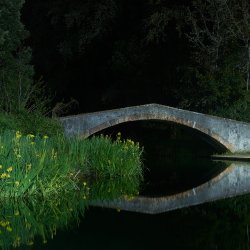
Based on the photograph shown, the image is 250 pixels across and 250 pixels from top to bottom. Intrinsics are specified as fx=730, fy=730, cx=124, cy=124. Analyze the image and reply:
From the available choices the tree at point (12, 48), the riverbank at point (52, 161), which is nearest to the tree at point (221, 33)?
the tree at point (12, 48)

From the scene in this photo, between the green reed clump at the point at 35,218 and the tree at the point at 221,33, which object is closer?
the green reed clump at the point at 35,218

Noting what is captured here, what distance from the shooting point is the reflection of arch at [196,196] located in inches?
530

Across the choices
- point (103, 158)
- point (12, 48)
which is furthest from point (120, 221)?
point (12, 48)

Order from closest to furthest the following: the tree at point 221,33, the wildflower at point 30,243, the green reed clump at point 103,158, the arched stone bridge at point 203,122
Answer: the wildflower at point 30,243 → the green reed clump at point 103,158 → the arched stone bridge at point 203,122 → the tree at point 221,33

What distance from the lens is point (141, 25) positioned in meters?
28.8

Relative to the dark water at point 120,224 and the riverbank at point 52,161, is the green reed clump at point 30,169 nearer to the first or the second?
the riverbank at point 52,161

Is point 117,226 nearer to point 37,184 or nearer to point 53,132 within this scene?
point 37,184

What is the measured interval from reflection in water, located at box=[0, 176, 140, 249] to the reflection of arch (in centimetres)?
41

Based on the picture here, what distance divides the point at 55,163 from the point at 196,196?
3.25 m

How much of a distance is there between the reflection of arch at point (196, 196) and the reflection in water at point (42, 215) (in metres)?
0.41

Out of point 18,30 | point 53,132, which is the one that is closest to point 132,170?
point 53,132

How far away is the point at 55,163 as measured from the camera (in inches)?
534

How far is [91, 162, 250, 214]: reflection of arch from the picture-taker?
1346 centimetres

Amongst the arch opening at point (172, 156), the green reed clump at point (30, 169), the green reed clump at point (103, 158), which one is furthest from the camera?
the arch opening at point (172, 156)
